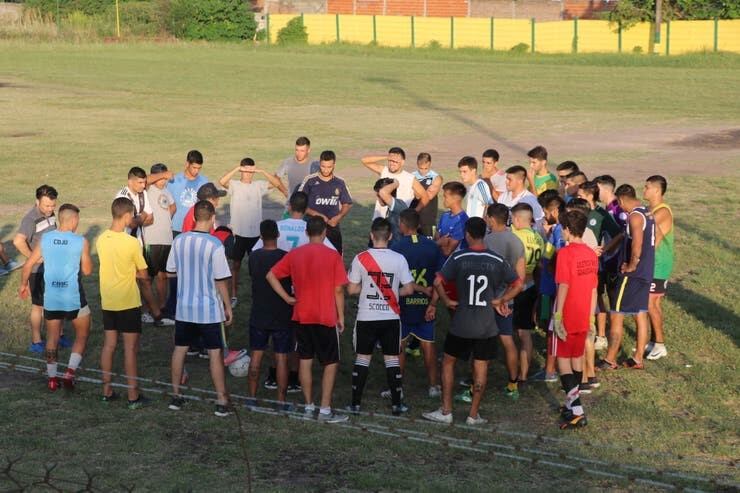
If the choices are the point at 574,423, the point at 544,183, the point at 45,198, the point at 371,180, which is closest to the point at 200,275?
the point at 45,198

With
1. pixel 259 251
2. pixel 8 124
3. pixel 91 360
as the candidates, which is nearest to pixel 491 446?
pixel 259 251

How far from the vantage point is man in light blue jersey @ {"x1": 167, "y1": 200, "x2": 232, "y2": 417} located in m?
9.73

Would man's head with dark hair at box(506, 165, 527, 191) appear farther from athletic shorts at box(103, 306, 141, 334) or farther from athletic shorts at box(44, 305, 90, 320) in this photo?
athletic shorts at box(44, 305, 90, 320)

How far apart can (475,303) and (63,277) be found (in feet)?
13.7

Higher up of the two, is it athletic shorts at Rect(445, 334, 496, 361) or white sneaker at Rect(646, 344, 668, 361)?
athletic shorts at Rect(445, 334, 496, 361)

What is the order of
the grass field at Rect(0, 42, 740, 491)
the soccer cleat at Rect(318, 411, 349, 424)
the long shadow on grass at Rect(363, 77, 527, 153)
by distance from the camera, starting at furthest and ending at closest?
the long shadow on grass at Rect(363, 77, 527, 153) < the soccer cleat at Rect(318, 411, 349, 424) < the grass field at Rect(0, 42, 740, 491)

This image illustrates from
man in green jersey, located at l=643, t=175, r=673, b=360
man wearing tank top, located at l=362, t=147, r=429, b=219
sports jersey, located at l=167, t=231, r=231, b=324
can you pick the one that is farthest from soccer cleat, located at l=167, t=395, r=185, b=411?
man in green jersey, located at l=643, t=175, r=673, b=360

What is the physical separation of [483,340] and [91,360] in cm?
481

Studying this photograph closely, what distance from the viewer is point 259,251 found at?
33.8 feet

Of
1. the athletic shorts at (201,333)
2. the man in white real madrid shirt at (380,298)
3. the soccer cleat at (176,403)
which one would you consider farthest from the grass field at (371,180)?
the athletic shorts at (201,333)

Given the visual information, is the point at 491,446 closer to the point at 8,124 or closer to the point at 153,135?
the point at 153,135

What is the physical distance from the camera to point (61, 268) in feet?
34.0

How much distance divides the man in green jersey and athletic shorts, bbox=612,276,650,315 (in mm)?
425

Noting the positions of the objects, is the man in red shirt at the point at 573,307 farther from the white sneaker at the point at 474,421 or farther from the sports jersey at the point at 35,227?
the sports jersey at the point at 35,227
